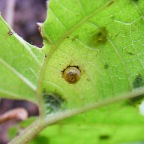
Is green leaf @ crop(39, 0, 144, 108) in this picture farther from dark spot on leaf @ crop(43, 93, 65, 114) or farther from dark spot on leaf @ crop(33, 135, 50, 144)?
dark spot on leaf @ crop(33, 135, 50, 144)

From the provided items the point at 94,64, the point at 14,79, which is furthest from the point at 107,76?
the point at 14,79

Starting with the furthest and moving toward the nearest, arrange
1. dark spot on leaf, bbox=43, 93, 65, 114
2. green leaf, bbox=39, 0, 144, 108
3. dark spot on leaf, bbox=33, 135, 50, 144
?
dark spot on leaf, bbox=33, 135, 50, 144 → dark spot on leaf, bbox=43, 93, 65, 114 → green leaf, bbox=39, 0, 144, 108

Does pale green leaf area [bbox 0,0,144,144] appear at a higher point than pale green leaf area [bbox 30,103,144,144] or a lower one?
lower

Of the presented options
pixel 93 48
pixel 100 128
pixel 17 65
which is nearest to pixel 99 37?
pixel 93 48

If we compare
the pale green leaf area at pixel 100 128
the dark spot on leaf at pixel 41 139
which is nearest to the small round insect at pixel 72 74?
the pale green leaf area at pixel 100 128

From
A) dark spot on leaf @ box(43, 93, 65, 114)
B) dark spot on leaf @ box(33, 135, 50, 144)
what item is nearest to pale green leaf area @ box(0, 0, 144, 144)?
dark spot on leaf @ box(43, 93, 65, 114)

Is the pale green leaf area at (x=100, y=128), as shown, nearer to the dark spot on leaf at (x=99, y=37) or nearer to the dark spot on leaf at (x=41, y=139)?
the dark spot on leaf at (x=41, y=139)
